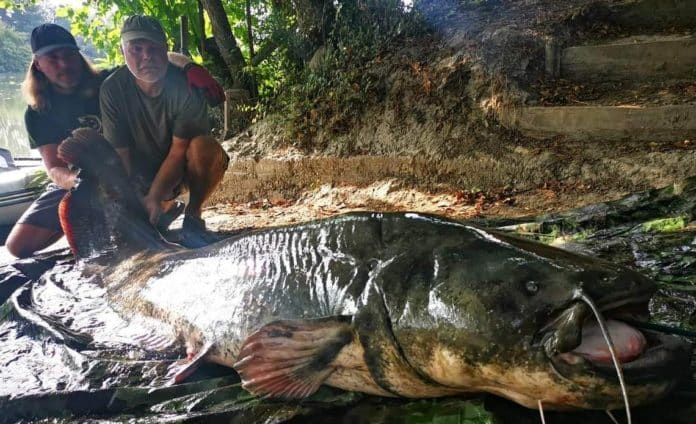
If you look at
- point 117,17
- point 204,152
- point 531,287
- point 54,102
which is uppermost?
point 117,17

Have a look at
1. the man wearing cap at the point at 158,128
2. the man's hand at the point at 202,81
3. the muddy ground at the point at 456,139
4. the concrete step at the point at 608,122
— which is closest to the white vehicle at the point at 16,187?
the muddy ground at the point at 456,139

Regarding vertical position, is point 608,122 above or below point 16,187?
above

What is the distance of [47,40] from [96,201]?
1561 millimetres

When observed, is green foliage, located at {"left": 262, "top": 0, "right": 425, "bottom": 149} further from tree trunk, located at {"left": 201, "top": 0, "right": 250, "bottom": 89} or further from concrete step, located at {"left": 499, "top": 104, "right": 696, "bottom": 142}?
concrete step, located at {"left": 499, "top": 104, "right": 696, "bottom": 142}

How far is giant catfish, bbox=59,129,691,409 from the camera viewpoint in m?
1.29

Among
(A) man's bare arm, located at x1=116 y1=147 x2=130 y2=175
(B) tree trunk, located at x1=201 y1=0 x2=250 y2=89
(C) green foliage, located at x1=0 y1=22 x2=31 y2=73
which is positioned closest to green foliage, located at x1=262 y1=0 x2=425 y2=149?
(B) tree trunk, located at x1=201 y1=0 x2=250 y2=89

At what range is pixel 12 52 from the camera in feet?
133

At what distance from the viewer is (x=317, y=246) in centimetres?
195

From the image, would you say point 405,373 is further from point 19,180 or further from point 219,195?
point 19,180

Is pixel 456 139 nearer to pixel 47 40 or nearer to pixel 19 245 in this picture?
pixel 47 40

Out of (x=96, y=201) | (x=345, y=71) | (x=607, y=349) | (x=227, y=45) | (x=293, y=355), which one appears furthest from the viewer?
(x=227, y=45)

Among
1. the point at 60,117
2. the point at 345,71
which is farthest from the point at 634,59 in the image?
the point at 60,117

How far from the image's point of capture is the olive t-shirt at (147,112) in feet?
13.3

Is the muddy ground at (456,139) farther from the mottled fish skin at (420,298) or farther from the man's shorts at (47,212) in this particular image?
the mottled fish skin at (420,298)
